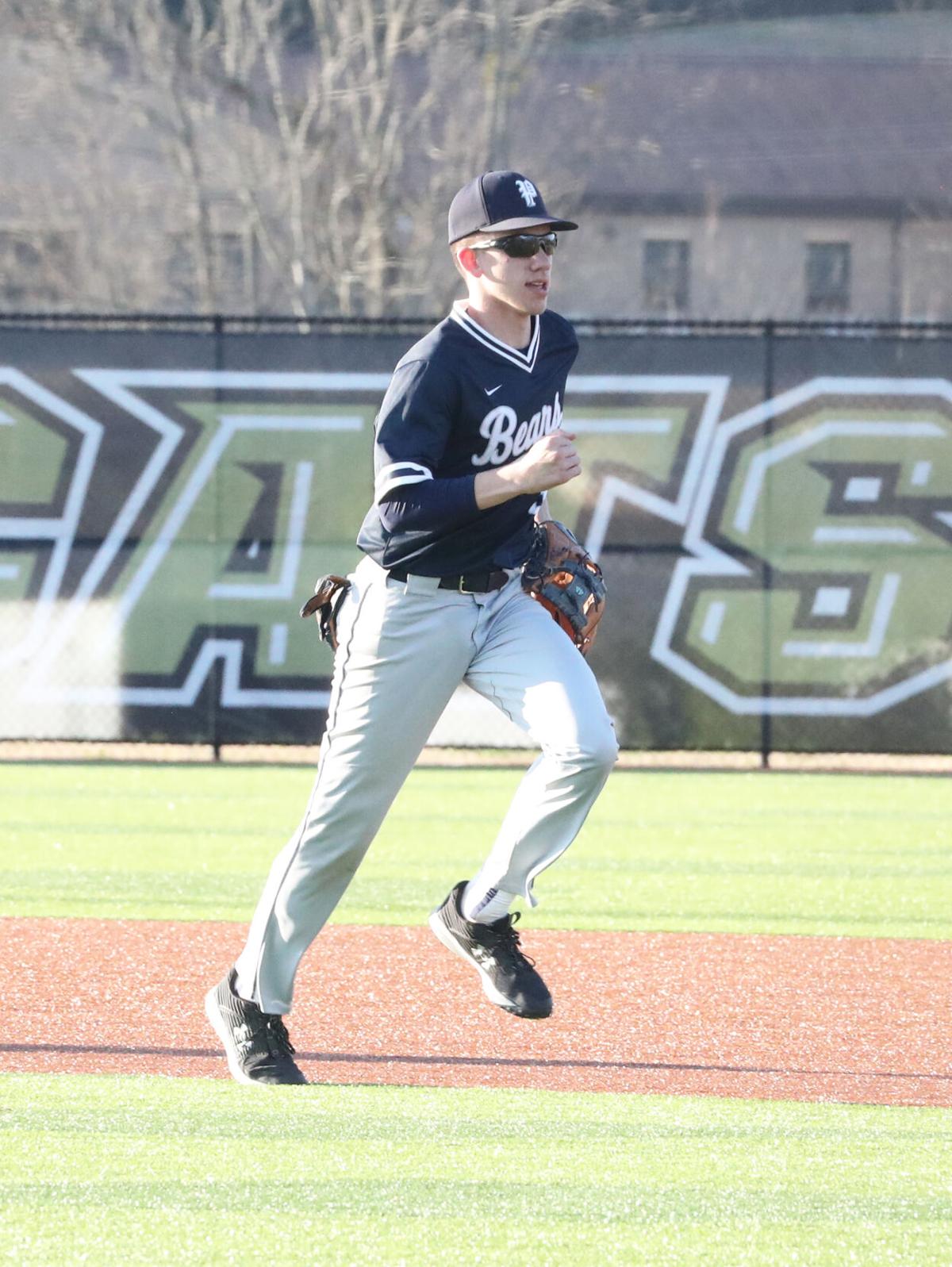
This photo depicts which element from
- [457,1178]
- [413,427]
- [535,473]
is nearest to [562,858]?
[413,427]

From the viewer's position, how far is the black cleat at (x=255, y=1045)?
4.77 metres

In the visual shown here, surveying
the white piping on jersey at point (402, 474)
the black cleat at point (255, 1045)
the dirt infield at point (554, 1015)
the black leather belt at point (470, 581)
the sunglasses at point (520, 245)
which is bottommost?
the dirt infield at point (554, 1015)

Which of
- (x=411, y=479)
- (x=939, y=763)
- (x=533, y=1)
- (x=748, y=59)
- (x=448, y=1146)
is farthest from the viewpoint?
(x=748, y=59)

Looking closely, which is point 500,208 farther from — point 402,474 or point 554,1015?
point 554,1015

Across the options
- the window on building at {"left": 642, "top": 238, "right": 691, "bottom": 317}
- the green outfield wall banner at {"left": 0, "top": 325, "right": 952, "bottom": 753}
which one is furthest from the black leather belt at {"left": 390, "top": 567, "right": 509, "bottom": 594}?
the window on building at {"left": 642, "top": 238, "right": 691, "bottom": 317}

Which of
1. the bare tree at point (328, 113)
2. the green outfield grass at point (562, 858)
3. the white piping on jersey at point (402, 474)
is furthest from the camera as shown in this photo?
the bare tree at point (328, 113)

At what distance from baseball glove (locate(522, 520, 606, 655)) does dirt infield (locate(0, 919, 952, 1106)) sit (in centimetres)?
112

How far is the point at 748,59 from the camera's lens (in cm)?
3553

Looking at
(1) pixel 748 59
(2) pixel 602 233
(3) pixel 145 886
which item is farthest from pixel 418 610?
(1) pixel 748 59

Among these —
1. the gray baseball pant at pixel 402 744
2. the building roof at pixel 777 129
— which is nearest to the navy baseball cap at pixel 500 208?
the gray baseball pant at pixel 402 744

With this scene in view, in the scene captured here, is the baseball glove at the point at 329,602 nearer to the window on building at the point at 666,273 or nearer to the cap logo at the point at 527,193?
the cap logo at the point at 527,193

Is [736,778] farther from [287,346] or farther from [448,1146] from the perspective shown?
[448,1146]

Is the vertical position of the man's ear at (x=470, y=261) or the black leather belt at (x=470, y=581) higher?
the man's ear at (x=470, y=261)

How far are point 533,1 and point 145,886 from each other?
1613 cm
